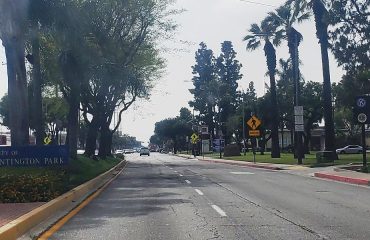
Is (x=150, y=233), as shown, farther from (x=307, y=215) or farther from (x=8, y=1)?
(x=8, y=1)

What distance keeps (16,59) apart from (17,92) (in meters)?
1.25

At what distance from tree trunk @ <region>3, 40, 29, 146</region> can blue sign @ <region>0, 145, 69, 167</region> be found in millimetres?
3420

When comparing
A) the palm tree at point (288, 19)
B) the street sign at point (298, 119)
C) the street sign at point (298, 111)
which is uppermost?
the palm tree at point (288, 19)

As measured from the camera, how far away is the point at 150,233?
10383 millimetres

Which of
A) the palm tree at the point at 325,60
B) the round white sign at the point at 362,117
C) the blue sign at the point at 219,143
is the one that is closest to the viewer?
the round white sign at the point at 362,117

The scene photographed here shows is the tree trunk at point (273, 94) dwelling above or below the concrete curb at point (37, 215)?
above

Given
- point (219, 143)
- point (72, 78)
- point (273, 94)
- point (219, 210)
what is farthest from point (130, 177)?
point (219, 143)

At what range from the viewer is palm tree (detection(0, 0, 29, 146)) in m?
20.2

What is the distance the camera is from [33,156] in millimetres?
18062

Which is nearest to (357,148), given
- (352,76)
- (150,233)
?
(352,76)

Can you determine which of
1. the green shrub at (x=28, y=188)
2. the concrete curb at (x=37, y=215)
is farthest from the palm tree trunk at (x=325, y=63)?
the green shrub at (x=28, y=188)

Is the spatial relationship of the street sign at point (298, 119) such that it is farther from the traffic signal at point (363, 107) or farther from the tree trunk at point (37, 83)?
the tree trunk at point (37, 83)

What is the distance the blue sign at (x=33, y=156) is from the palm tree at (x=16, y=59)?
3443mm

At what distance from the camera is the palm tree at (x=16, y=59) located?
66.3ft
